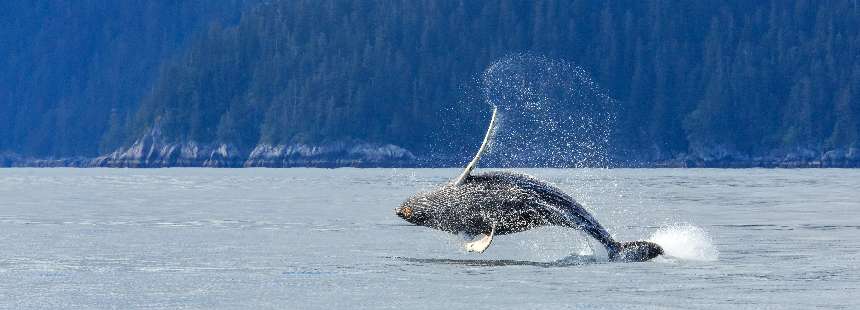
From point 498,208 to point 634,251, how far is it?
139 inches

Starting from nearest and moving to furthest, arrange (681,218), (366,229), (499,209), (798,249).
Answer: (499,209), (798,249), (366,229), (681,218)

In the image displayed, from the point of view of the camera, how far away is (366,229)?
1912 inches

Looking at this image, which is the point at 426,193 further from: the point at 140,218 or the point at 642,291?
the point at 140,218

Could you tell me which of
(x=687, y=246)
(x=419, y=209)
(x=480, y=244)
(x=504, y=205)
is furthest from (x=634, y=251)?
(x=419, y=209)

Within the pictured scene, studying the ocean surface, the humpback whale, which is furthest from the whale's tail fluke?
the ocean surface

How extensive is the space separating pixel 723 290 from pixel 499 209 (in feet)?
19.4

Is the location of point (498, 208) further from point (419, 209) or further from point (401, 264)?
point (401, 264)

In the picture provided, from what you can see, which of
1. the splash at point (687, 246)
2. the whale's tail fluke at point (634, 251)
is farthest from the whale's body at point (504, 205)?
A: the splash at point (687, 246)

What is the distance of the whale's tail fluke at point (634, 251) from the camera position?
3378 cm

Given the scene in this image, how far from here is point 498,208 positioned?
32.9 meters

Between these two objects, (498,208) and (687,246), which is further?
(687,246)

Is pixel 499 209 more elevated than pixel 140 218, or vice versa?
pixel 499 209

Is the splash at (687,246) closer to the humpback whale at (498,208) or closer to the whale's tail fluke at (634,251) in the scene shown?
the whale's tail fluke at (634,251)

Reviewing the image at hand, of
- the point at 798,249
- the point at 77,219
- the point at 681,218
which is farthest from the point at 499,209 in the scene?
the point at 77,219
